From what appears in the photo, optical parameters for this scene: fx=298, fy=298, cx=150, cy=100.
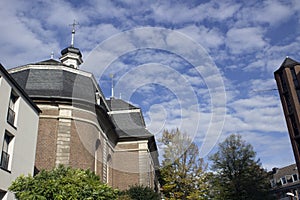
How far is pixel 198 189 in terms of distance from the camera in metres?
31.0

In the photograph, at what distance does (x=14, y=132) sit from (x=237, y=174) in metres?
27.7

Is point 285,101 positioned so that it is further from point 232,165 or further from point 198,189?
point 198,189

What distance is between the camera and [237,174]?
35.7 m

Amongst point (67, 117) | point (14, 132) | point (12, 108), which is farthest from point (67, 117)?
point (14, 132)

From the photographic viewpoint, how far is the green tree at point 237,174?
33719 mm

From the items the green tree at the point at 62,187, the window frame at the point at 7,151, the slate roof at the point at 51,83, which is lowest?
the green tree at the point at 62,187

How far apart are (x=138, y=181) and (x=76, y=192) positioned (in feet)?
64.1

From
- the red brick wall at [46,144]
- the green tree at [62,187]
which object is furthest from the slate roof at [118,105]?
the green tree at [62,187]

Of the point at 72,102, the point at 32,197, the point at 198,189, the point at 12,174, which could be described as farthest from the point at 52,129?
the point at 198,189

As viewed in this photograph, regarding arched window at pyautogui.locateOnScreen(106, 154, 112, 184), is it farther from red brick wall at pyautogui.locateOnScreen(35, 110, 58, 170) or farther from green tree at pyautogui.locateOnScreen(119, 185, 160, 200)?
red brick wall at pyautogui.locateOnScreen(35, 110, 58, 170)

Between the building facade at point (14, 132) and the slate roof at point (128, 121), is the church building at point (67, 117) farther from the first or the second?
the slate roof at point (128, 121)

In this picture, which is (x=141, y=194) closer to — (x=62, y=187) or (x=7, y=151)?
(x=7, y=151)

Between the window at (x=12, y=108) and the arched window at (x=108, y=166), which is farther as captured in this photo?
the arched window at (x=108, y=166)

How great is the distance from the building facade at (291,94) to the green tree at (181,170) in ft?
52.8
